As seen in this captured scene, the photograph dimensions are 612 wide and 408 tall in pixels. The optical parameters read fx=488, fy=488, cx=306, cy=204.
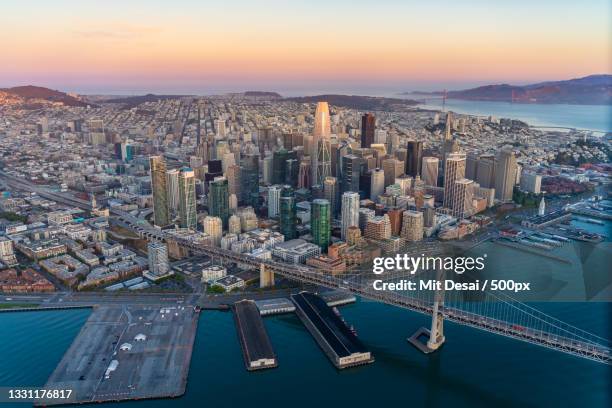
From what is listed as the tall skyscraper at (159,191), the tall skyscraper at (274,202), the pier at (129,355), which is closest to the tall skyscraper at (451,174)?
the tall skyscraper at (274,202)

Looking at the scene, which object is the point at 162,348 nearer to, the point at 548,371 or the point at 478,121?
the point at 548,371

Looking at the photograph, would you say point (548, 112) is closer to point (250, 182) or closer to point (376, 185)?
point (376, 185)

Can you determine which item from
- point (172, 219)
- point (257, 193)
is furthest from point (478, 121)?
point (172, 219)

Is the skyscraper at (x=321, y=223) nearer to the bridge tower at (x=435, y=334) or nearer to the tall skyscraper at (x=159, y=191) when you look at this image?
the tall skyscraper at (x=159, y=191)

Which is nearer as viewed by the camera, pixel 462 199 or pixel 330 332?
pixel 330 332

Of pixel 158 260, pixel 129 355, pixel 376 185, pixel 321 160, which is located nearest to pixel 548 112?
pixel 376 185

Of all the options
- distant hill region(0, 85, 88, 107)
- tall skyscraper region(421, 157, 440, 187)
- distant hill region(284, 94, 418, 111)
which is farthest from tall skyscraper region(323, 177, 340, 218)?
distant hill region(0, 85, 88, 107)

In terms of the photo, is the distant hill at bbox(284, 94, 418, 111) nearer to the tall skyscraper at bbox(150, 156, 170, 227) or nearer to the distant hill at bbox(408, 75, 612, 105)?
the distant hill at bbox(408, 75, 612, 105)
